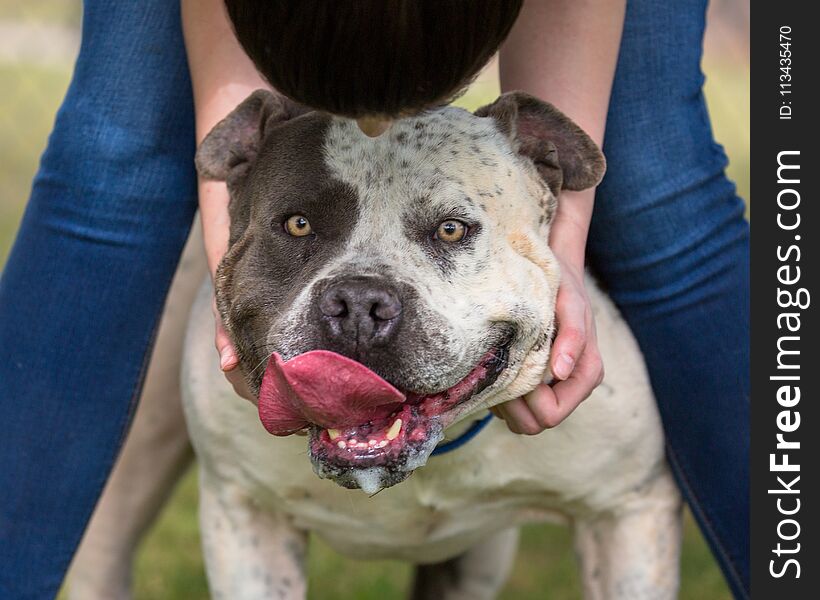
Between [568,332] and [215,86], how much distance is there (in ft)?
2.96

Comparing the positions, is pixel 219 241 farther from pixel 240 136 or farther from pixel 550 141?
pixel 550 141

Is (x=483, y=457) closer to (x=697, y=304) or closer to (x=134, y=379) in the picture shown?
(x=697, y=304)

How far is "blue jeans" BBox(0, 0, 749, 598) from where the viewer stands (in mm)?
2766

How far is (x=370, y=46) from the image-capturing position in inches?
72.9

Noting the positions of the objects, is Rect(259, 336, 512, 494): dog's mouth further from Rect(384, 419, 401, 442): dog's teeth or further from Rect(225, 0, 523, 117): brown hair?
Rect(225, 0, 523, 117): brown hair

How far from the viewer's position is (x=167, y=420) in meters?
3.61

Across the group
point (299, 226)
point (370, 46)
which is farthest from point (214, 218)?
point (370, 46)

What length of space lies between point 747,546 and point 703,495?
0.15 meters

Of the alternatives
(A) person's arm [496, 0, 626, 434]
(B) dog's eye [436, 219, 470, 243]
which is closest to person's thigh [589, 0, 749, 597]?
(A) person's arm [496, 0, 626, 434]

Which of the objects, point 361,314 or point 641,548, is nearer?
point 361,314

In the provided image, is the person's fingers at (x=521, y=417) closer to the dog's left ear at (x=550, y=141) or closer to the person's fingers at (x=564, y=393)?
the person's fingers at (x=564, y=393)

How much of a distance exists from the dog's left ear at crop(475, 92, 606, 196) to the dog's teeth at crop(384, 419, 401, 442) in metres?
0.66

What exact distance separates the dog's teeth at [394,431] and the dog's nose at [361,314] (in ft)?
0.50

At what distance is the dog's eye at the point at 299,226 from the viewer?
2.49 m
